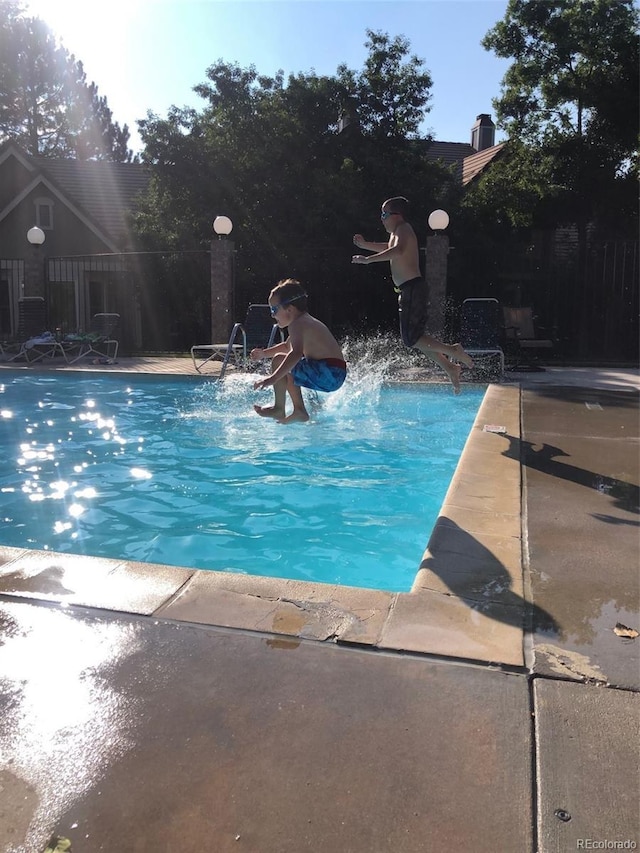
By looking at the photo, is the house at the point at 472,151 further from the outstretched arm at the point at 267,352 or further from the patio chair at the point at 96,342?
the outstretched arm at the point at 267,352

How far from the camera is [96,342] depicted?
1359 cm

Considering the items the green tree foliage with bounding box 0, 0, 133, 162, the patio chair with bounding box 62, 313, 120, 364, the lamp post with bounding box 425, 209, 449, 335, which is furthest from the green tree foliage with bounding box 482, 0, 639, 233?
the green tree foliage with bounding box 0, 0, 133, 162

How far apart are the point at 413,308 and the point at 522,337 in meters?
8.35

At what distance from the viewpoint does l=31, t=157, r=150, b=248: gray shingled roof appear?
20.8 meters

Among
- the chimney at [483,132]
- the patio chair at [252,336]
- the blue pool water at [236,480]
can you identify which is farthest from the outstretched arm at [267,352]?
the chimney at [483,132]

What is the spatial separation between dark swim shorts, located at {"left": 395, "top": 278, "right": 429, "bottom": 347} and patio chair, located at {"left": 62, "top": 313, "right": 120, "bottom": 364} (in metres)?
9.21

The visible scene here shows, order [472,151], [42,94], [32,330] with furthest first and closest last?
[42,94] → [472,151] → [32,330]

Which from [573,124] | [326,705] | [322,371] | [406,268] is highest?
[573,124]

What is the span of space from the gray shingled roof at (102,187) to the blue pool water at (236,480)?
13.2 m

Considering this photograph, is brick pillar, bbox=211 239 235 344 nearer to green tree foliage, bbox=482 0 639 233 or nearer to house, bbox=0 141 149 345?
house, bbox=0 141 149 345

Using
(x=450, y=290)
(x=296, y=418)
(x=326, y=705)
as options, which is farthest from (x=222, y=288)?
(x=326, y=705)

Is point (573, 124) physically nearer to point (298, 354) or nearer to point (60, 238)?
point (298, 354)

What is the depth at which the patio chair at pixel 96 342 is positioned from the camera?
13.5 m

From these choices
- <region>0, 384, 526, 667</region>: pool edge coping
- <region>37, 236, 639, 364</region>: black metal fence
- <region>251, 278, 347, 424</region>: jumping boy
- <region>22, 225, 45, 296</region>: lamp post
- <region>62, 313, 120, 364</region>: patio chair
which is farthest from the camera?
<region>22, 225, 45, 296</region>: lamp post
